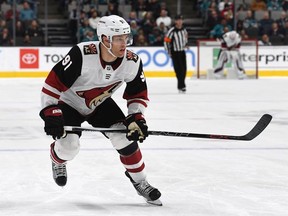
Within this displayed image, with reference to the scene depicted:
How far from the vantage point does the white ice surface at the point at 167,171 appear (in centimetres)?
406

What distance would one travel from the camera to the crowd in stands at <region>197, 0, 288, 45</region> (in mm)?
18156

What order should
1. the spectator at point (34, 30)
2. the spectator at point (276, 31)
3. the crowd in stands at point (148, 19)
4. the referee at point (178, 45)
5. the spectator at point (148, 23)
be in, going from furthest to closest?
1. the spectator at point (276, 31)
2. the spectator at point (148, 23)
3. the crowd in stands at point (148, 19)
4. the spectator at point (34, 30)
5. the referee at point (178, 45)

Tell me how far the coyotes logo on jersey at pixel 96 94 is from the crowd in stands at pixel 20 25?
12637mm

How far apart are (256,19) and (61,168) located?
50.3 feet

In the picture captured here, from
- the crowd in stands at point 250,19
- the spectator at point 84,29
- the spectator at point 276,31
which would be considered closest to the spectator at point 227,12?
the crowd in stands at point 250,19

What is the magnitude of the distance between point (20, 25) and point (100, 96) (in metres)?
13.1

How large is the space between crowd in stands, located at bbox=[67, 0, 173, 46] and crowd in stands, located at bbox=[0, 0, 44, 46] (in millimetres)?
837

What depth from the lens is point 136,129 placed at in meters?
3.96

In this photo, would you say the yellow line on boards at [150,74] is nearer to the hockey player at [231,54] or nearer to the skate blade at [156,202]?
the hockey player at [231,54]

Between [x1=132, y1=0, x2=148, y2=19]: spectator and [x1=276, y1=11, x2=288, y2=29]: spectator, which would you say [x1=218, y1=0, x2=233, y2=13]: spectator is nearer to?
[x1=276, y1=11, x2=288, y2=29]: spectator

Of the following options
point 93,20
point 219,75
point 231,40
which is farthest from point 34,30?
point 231,40

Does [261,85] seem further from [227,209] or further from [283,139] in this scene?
[227,209]

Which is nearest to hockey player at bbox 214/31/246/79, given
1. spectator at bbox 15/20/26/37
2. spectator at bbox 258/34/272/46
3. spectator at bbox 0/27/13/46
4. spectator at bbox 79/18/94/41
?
spectator at bbox 258/34/272/46

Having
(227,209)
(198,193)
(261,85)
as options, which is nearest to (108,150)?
(198,193)
